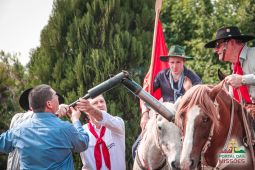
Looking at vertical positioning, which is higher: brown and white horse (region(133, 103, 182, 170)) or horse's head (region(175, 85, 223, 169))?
horse's head (region(175, 85, 223, 169))

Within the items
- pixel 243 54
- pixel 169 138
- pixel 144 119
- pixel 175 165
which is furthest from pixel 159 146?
pixel 243 54

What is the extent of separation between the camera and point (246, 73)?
782 cm

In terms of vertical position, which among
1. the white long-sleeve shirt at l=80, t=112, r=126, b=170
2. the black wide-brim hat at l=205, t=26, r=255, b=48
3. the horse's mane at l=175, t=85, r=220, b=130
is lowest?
the white long-sleeve shirt at l=80, t=112, r=126, b=170

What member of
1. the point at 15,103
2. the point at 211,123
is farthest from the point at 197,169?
the point at 15,103

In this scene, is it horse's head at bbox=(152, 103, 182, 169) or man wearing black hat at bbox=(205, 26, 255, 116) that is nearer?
man wearing black hat at bbox=(205, 26, 255, 116)

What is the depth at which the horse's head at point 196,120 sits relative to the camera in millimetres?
6770

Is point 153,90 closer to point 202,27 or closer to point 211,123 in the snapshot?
point 211,123

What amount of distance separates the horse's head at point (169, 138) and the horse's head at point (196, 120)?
35.4 inches

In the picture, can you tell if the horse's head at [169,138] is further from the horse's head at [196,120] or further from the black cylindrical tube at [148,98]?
the horse's head at [196,120]

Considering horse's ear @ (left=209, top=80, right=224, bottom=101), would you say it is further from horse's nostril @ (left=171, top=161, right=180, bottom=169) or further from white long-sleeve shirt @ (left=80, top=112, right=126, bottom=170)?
white long-sleeve shirt @ (left=80, top=112, right=126, bottom=170)

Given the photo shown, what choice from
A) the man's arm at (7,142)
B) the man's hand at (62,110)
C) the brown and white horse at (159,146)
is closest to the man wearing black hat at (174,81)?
the brown and white horse at (159,146)

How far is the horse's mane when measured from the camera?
689 centimetres

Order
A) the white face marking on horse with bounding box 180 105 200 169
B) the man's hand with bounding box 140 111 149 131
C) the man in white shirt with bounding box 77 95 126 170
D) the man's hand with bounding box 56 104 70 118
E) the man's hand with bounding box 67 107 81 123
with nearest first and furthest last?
the white face marking on horse with bounding box 180 105 200 169 → the man's hand with bounding box 67 107 81 123 → the man's hand with bounding box 56 104 70 118 → the man in white shirt with bounding box 77 95 126 170 → the man's hand with bounding box 140 111 149 131

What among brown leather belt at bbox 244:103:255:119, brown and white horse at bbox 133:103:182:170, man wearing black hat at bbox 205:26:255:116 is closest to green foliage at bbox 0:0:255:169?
brown and white horse at bbox 133:103:182:170
